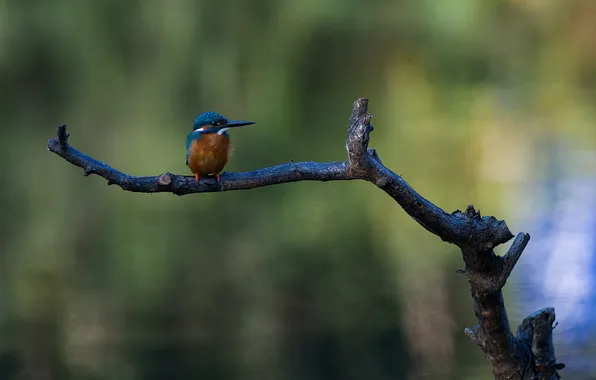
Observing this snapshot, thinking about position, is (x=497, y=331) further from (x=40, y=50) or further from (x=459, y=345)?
(x=40, y=50)

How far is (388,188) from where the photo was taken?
1893 millimetres

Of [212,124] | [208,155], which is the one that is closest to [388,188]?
[208,155]

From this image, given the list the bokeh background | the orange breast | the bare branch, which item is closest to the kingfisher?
the orange breast

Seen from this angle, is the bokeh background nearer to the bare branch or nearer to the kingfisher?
the kingfisher

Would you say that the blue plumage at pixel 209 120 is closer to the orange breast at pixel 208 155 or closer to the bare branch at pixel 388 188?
the orange breast at pixel 208 155

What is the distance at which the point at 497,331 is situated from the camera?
7.02 feet

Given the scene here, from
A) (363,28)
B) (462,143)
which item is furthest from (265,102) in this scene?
(462,143)

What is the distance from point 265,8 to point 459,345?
3.65m

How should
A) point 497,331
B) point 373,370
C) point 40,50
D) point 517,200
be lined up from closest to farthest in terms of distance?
point 497,331, point 373,370, point 517,200, point 40,50

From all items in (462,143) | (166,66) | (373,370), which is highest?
(166,66)

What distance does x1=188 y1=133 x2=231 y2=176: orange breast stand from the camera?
2.43 meters

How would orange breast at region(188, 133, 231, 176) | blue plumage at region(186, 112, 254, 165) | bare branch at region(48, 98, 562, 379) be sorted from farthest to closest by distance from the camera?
blue plumage at region(186, 112, 254, 165) → orange breast at region(188, 133, 231, 176) → bare branch at region(48, 98, 562, 379)

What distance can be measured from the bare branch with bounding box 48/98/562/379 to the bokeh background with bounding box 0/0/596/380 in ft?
7.06

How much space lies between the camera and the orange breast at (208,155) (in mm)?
2430
